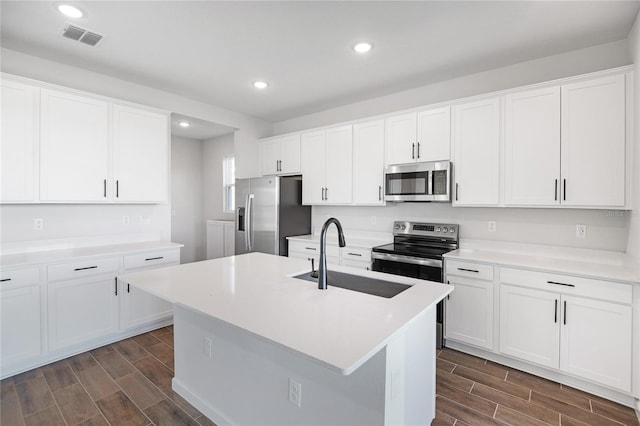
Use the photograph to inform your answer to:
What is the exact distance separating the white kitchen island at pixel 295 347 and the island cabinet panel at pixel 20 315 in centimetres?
134

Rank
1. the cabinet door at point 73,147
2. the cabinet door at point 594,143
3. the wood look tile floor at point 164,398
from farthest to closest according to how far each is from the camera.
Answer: the cabinet door at point 73,147 → the cabinet door at point 594,143 → the wood look tile floor at point 164,398

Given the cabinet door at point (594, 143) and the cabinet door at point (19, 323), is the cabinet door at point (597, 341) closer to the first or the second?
the cabinet door at point (594, 143)

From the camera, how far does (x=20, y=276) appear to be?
2.47 meters

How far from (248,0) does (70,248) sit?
115 inches

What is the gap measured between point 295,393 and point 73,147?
305 cm

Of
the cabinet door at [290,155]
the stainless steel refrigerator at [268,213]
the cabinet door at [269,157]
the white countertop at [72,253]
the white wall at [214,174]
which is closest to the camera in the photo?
the white countertop at [72,253]

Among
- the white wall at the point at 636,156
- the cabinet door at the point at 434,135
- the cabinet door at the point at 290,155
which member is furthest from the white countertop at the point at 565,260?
the cabinet door at the point at 290,155

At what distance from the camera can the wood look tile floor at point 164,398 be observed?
6.53 ft

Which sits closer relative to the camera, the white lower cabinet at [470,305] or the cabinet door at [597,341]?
the cabinet door at [597,341]

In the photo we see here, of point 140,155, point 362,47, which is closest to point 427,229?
point 362,47

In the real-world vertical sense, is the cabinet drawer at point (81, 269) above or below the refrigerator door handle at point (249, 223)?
below

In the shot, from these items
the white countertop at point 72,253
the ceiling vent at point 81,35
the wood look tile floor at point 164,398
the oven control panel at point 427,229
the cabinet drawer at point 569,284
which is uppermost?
the ceiling vent at point 81,35

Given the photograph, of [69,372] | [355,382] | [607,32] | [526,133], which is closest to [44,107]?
[69,372]

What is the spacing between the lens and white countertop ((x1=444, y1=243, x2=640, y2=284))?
7.19 ft
